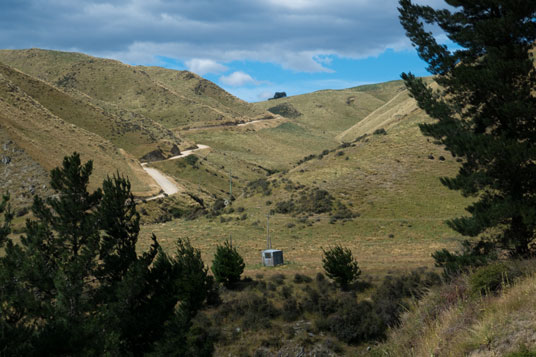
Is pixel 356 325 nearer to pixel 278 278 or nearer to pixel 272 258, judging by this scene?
pixel 278 278

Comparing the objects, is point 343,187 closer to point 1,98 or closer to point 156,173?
point 156,173

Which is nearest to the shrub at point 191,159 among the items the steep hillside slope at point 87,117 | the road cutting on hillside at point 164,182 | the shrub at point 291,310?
the steep hillside slope at point 87,117

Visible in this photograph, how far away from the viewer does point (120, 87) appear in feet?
515

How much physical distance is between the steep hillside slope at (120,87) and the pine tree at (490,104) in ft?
427

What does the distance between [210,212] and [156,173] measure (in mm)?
26827

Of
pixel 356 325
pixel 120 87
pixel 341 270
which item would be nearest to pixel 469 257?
pixel 356 325

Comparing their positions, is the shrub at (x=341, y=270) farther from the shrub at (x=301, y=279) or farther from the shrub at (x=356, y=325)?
the shrub at (x=356, y=325)

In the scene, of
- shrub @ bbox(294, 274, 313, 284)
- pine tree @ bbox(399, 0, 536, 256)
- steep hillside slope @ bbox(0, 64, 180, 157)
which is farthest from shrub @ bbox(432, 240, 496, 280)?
steep hillside slope @ bbox(0, 64, 180, 157)

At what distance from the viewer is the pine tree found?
15.8 meters

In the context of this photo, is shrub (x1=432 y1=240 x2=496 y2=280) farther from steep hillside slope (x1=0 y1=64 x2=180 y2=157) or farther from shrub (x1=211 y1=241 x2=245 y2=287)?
steep hillside slope (x1=0 y1=64 x2=180 y2=157)

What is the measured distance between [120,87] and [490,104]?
156913 millimetres

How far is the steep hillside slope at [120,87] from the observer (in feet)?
487

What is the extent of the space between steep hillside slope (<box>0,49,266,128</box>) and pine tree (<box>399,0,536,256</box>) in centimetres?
13008

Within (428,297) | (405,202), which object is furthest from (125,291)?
(405,202)
